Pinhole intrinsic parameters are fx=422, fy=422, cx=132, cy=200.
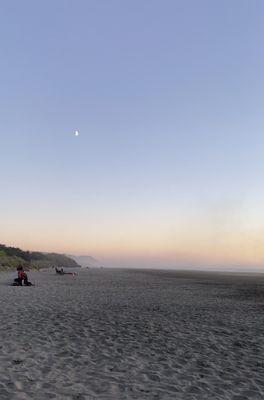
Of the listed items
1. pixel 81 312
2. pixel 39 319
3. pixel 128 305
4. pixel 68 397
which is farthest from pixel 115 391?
pixel 128 305

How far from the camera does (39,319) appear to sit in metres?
20.8

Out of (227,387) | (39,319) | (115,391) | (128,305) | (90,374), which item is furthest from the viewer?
(128,305)

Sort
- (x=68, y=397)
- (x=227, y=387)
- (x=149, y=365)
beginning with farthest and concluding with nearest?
(x=149, y=365) < (x=227, y=387) < (x=68, y=397)

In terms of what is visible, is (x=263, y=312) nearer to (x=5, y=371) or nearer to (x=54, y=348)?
(x=54, y=348)

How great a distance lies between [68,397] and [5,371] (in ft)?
9.10

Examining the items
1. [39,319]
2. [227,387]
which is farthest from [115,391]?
[39,319]

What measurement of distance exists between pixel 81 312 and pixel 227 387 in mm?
→ 14937

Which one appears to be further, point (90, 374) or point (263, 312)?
point (263, 312)

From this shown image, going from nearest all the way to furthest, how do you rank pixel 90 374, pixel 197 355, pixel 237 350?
pixel 90 374 → pixel 197 355 → pixel 237 350

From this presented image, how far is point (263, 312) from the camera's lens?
28453 mm

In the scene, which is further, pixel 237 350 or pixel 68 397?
pixel 237 350

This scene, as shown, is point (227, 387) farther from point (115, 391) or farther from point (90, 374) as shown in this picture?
point (90, 374)

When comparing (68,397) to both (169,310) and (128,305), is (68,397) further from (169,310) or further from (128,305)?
(128,305)

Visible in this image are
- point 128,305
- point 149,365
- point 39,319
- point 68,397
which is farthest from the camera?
point 128,305
